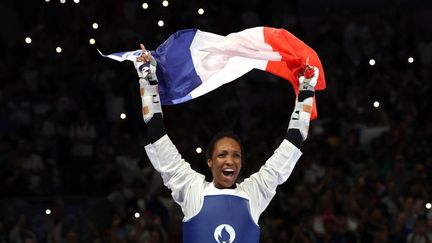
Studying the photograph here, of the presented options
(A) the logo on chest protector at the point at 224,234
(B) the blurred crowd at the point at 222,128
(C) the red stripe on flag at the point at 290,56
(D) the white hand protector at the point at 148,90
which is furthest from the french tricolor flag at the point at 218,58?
(B) the blurred crowd at the point at 222,128

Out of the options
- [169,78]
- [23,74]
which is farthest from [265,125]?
[169,78]

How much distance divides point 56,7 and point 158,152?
10.1 metres

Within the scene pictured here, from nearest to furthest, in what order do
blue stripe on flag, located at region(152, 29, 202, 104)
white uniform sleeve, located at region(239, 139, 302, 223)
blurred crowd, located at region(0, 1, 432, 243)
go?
white uniform sleeve, located at region(239, 139, 302, 223)
blue stripe on flag, located at region(152, 29, 202, 104)
blurred crowd, located at region(0, 1, 432, 243)

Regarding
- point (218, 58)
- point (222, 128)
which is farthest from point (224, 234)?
point (222, 128)

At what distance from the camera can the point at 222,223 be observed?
20.6 feet

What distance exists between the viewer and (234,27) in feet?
51.9

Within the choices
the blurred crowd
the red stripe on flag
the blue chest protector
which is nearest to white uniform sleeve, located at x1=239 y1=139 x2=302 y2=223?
the blue chest protector

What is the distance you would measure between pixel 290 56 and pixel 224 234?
63.9 inches

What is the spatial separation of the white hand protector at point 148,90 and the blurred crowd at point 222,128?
5.74 m

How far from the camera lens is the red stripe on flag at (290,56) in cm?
725

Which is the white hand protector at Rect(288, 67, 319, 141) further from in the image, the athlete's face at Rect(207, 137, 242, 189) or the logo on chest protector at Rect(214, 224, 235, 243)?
the logo on chest protector at Rect(214, 224, 235, 243)

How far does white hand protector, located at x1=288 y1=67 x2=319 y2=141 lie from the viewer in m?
6.57

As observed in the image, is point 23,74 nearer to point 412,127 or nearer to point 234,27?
point 234,27

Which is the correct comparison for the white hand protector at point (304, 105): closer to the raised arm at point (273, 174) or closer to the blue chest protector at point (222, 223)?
the raised arm at point (273, 174)
